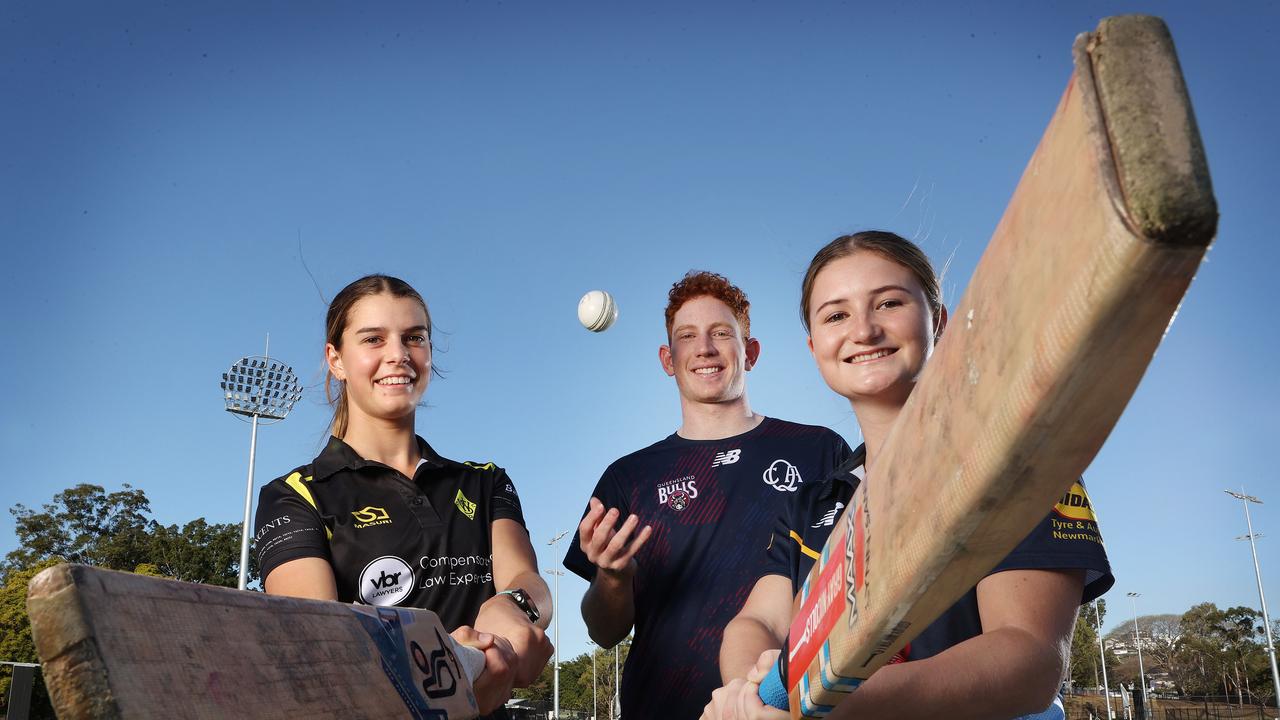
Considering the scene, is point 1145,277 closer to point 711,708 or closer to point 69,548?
Answer: point 711,708

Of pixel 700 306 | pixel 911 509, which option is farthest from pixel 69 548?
pixel 911 509

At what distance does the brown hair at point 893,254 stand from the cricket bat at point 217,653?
65.7 inches

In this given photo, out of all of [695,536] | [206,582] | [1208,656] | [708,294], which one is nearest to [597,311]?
[708,294]

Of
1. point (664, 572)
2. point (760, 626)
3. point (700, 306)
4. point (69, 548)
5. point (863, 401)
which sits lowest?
point (760, 626)

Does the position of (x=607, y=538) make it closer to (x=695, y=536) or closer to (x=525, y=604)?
(x=525, y=604)

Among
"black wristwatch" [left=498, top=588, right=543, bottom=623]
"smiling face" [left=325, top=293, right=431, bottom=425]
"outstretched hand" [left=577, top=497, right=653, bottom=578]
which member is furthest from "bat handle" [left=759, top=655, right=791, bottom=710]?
"smiling face" [left=325, top=293, right=431, bottom=425]

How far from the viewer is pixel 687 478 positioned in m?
3.85

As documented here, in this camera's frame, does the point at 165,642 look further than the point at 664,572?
No

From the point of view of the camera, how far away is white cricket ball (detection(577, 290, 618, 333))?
7934 mm

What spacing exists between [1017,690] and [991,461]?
1102 mm

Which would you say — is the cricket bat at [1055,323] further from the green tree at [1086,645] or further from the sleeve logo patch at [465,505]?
the green tree at [1086,645]

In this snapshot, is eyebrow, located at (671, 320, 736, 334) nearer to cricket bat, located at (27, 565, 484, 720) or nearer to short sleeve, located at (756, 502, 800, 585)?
short sleeve, located at (756, 502, 800, 585)

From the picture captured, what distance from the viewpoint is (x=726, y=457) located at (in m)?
3.89

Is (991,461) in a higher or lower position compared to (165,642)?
higher
